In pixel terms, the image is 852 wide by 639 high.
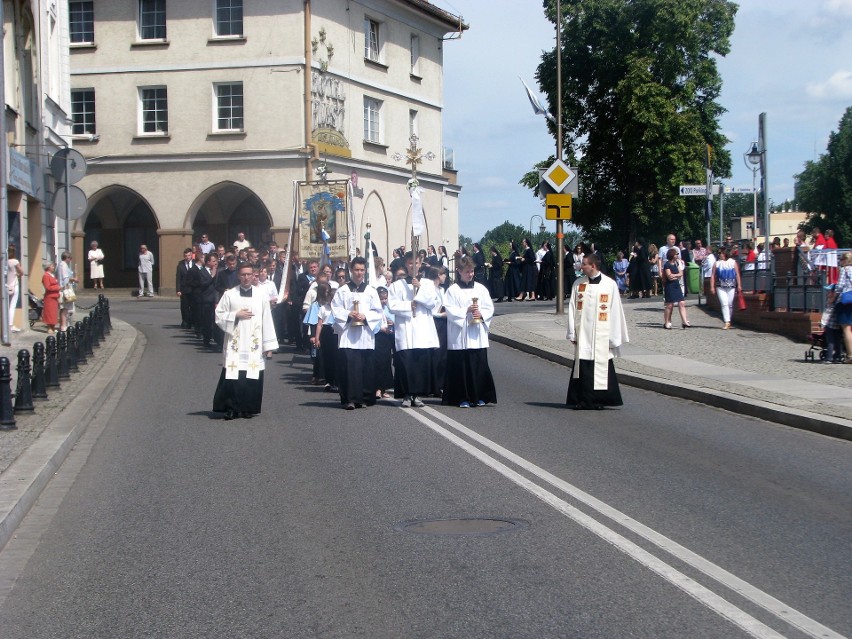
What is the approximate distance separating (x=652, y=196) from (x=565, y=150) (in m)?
5.44

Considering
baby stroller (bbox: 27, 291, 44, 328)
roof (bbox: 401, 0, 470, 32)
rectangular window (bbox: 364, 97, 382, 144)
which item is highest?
roof (bbox: 401, 0, 470, 32)

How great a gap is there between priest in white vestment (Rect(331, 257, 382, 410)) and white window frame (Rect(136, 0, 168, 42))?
99.5 feet

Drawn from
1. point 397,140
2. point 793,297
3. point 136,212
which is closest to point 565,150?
point 397,140

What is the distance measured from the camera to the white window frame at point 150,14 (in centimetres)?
4319

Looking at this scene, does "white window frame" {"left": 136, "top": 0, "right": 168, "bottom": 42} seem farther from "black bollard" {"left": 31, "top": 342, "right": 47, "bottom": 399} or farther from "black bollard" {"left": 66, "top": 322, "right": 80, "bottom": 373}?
"black bollard" {"left": 31, "top": 342, "right": 47, "bottom": 399}

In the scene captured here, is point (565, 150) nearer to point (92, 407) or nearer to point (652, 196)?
point (652, 196)

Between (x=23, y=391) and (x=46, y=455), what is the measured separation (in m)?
3.04

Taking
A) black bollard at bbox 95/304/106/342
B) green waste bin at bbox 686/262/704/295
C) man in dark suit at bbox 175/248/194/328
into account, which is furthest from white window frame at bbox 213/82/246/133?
black bollard at bbox 95/304/106/342

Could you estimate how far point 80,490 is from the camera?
955 centimetres

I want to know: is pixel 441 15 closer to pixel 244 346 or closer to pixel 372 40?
pixel 372 40

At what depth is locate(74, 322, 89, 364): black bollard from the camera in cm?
1955

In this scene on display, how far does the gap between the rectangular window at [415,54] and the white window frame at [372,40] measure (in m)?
2.44

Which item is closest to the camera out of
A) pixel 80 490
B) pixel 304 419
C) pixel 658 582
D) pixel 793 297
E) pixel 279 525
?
pixel 658 582

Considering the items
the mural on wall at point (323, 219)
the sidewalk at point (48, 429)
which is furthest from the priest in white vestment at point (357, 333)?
the mural on wall at point (323, 219)
